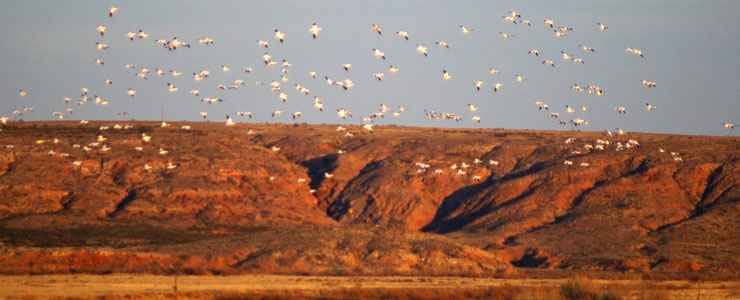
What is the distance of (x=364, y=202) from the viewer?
102 metres

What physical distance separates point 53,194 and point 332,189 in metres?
20.0

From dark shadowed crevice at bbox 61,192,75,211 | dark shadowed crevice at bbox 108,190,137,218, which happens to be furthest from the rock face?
dark shadowed crevice at bbox 108,190,137,218

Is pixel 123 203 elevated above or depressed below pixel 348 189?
below

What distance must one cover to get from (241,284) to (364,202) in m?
37.4

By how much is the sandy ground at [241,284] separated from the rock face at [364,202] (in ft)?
15.0

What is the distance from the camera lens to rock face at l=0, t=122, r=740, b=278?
77375 millimetres

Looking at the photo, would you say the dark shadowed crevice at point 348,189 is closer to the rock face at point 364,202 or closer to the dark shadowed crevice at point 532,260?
the rock face at point 364,202

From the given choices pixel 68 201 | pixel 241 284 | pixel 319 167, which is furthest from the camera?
pixel 319 167

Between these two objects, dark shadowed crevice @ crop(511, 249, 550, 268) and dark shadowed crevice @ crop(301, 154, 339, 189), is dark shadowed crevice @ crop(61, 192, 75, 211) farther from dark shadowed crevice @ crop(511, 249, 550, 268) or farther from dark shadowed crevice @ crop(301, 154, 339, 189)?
dark shadowed crevice @ crop(511, 249, 550, 268)

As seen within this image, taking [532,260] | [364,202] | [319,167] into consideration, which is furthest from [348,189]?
[532,260]

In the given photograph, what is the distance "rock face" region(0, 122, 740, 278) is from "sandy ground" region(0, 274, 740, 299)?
4.59 meters

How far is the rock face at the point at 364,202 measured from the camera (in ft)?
254

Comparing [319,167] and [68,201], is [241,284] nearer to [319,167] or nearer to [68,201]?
[68,201]

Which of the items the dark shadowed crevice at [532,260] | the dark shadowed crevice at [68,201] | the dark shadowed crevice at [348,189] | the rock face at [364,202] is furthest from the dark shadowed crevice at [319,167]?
the dark shadowed crevice at [532,260]
